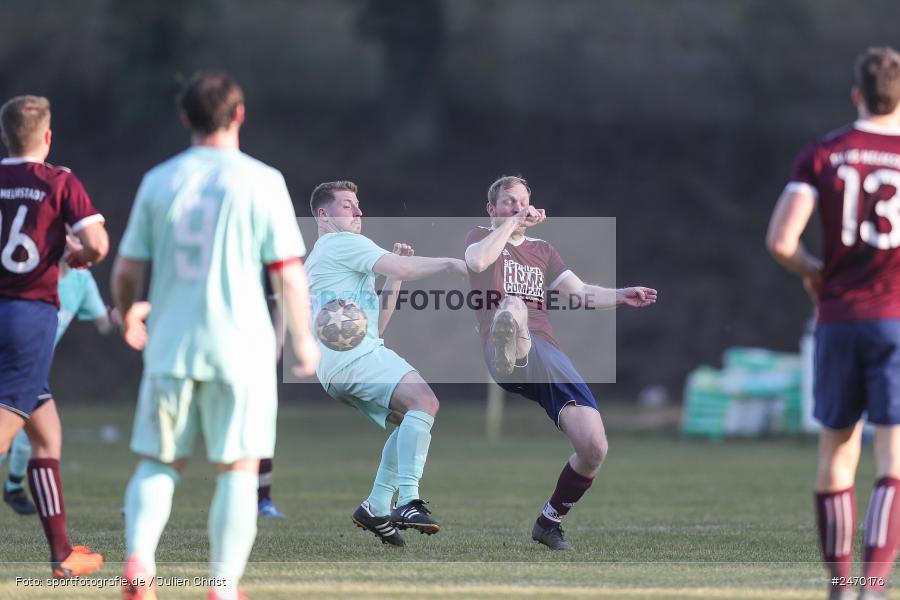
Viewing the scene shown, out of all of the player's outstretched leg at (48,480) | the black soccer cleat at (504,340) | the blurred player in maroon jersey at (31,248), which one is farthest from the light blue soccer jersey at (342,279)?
the blurred player in maroon jersey at (31,248)

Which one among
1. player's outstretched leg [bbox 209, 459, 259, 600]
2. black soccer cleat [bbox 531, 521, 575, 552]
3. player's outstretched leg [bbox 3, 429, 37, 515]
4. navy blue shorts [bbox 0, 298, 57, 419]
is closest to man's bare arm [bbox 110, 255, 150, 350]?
player's outstretched leg [bbox 209, 459, 259, 600]

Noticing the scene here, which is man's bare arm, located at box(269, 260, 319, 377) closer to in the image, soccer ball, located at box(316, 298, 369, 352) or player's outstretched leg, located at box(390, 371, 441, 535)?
player's outstretched leg, located at box(390, 371, 441, 535)

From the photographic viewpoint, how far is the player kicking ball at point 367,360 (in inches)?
308

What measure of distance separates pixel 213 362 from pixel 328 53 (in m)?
39.8

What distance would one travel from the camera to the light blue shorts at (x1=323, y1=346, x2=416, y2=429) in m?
7.94

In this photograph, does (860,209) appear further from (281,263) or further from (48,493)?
(48,493)

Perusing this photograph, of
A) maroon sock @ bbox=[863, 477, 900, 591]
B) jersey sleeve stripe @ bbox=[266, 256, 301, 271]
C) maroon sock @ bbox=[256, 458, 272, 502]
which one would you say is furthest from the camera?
maroon sock @ bbox=[256, 458, 272, 502]

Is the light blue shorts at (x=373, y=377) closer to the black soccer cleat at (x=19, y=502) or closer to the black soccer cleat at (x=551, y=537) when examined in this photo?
the black soccer cleat at (x=551, y=537)

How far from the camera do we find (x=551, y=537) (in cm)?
789

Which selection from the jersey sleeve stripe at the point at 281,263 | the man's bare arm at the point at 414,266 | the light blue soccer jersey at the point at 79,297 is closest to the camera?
the jersey sleeve stripe at the point at 281,263

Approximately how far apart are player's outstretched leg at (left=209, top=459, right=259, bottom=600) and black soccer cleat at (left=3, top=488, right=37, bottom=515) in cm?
566

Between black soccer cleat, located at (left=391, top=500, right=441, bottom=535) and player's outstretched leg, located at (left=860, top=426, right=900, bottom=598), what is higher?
player's outstretched leg, located at (left=860, top=426, right=900, bottom=598)

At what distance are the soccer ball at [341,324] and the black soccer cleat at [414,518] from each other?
100cm

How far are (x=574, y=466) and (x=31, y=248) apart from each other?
335 cm
